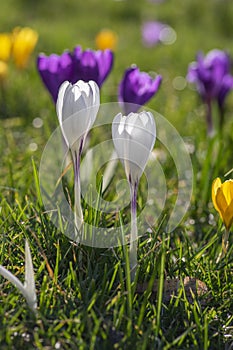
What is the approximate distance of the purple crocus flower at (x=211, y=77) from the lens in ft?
7.81

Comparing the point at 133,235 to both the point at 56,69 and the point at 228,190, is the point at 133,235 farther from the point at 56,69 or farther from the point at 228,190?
the point at 56,69

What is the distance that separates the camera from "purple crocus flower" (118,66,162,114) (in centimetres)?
184

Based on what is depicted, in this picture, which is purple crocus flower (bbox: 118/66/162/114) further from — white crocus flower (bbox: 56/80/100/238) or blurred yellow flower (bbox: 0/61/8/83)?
blurred yellow flower (bbox: 0/61/8/83)

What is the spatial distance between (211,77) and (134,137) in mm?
1254

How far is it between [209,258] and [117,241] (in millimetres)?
280

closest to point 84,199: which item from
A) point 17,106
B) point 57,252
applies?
point 57,252

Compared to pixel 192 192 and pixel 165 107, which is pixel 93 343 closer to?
pixel 192 192

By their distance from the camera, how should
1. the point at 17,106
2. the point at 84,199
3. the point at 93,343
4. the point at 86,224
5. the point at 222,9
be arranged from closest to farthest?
the point at 93,343, the point at 86,224, the point at 84,199, the point at 17,106, the point at 222,9

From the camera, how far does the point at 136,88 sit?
6.07 feet

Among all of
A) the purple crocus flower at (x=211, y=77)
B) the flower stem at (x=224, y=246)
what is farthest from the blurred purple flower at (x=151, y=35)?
the flower stem at (x=224, y=246)

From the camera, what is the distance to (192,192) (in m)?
2.01

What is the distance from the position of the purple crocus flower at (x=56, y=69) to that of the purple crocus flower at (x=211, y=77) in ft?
2.37

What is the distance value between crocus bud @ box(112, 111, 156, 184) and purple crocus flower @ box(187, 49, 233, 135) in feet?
3.84

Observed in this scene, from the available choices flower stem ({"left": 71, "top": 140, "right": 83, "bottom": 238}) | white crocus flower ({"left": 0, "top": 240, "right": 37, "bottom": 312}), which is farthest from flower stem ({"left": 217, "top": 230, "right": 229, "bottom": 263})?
white crocus flower ({"left": 0, "top": 240, "right": 37, "bottom": 312})
